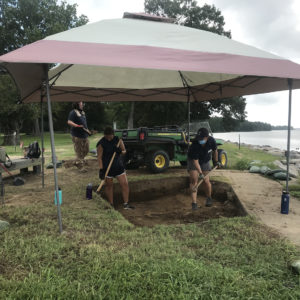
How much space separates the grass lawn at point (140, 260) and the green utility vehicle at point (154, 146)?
3749mm

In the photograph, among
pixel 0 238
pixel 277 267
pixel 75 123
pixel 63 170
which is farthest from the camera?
pixel 63 170

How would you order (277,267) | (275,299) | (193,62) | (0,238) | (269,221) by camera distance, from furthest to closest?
(269,221)
(193,62)
(0,238)
(277,267)
(275,299)

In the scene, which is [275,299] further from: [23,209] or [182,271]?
[23,209]

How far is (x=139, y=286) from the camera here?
6.92ft

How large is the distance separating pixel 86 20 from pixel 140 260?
32.6 m

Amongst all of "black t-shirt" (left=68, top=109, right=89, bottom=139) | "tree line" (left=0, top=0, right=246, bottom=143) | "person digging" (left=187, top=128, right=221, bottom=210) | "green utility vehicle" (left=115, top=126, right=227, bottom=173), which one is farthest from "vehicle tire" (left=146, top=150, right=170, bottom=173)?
"tree line" (left=0, top=0, right=246, bottom=143)

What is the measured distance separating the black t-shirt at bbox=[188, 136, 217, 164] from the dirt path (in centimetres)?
106

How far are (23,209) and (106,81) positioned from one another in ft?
13.1

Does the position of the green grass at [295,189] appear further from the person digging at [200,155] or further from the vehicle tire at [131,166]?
the vehicle tire at [131,166]

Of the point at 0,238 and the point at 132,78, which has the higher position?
the point at 132,78

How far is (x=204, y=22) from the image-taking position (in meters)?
25.9

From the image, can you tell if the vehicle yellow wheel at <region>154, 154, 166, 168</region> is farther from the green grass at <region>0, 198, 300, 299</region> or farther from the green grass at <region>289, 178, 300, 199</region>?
the green grass at <region>0, 198, 300, 299</region>

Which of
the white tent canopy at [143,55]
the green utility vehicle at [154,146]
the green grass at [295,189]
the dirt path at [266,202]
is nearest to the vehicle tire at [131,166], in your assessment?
the green utility vehicle at [154,146]

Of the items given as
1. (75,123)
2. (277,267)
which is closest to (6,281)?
(277,267)
